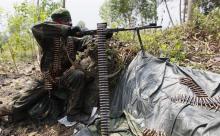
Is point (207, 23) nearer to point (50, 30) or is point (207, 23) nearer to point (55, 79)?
point (55, 79)

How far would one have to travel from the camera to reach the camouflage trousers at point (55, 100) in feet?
17.5

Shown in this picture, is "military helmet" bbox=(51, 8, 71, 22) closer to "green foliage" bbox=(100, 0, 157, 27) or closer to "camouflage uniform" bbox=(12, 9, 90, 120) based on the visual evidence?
"camouflage uniform" bbox=(12, 9, 90, 120)

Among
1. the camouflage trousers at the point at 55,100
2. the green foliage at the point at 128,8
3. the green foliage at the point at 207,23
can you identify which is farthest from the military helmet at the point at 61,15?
the green foliage at the point at 128,8

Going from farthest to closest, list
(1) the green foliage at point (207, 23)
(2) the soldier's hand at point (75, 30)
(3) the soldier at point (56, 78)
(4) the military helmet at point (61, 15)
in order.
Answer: (1) the green foliage at point (207, 23)
(4) the military helmet at point (61, 15)
(3) the soldier at point (56, 78)
(2) the soldier's hand at point (75, 30)

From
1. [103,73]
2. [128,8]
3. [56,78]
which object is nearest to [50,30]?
[56,78]

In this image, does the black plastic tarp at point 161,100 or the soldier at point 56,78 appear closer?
the black plastic tarp at point 161,100

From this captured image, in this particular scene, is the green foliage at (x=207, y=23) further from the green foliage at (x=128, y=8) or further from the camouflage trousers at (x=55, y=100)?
the green foliage at (x=128, y=8)

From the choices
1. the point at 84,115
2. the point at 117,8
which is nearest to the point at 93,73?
the point at 84,115

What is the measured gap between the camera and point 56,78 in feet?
18.0

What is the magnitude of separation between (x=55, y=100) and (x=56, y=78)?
39 centimetres

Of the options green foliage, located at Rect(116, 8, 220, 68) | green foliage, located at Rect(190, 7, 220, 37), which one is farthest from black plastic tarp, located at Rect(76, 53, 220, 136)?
green foliage, located at Rect(190, 7, 220, 37)

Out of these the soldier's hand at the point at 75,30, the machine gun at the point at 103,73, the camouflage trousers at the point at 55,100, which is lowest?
the camouflage trousers at the point at 55,100

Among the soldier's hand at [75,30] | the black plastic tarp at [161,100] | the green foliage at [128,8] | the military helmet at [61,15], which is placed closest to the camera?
the black plastic tarp at [161,100]

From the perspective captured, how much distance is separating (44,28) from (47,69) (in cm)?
68
